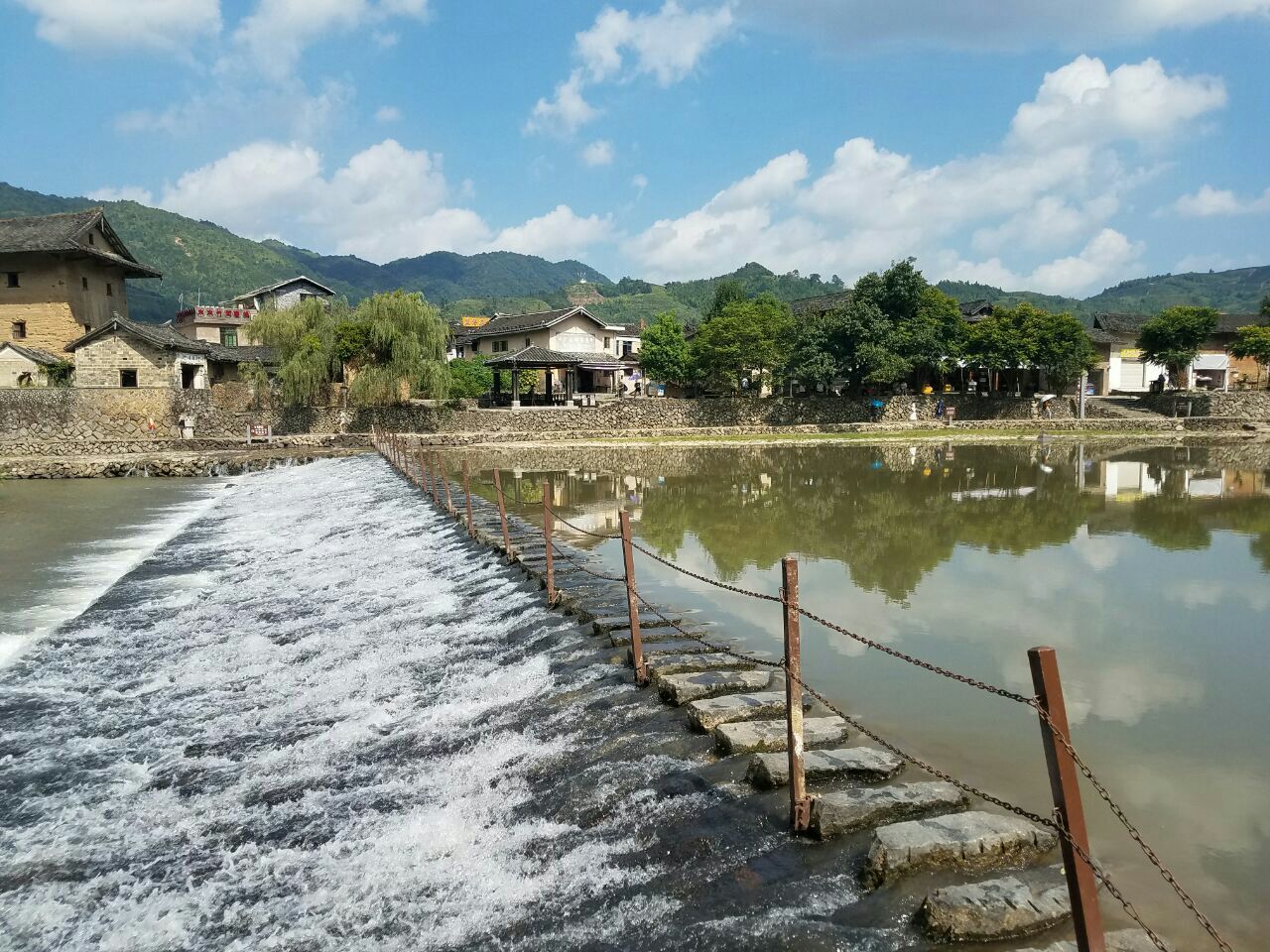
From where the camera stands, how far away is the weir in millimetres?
2875

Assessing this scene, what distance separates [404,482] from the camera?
21375 millimetres

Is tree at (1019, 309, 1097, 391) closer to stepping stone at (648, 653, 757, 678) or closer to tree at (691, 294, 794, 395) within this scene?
tree at (691, 294, 794, 395)

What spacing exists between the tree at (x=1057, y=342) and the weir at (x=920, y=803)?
1680 inches

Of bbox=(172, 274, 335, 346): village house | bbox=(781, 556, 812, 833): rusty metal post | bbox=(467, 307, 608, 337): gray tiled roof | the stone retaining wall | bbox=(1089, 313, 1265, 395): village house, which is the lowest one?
bbox=(781, 556, 812, 833): rusty metal post

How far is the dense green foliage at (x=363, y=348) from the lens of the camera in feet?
128

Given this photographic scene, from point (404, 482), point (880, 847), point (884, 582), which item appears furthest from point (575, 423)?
point (880, 847)

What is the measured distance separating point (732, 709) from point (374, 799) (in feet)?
8.02

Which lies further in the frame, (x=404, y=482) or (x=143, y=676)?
(x=404, y=482)

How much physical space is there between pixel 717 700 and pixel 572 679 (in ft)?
4.79

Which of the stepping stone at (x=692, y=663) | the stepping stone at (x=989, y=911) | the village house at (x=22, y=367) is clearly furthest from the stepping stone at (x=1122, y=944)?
the village house at (x=22, y=367)

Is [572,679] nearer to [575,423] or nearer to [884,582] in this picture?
[884,582]

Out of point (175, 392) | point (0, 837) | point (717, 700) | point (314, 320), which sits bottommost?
point (0, 837)

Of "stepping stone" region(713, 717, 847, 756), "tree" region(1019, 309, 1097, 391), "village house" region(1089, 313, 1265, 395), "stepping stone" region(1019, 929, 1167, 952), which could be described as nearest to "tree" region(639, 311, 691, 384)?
"tree" region(1019, 309, 1097, 391)

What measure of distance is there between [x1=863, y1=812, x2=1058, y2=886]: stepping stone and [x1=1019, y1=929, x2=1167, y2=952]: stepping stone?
1.93 ft
